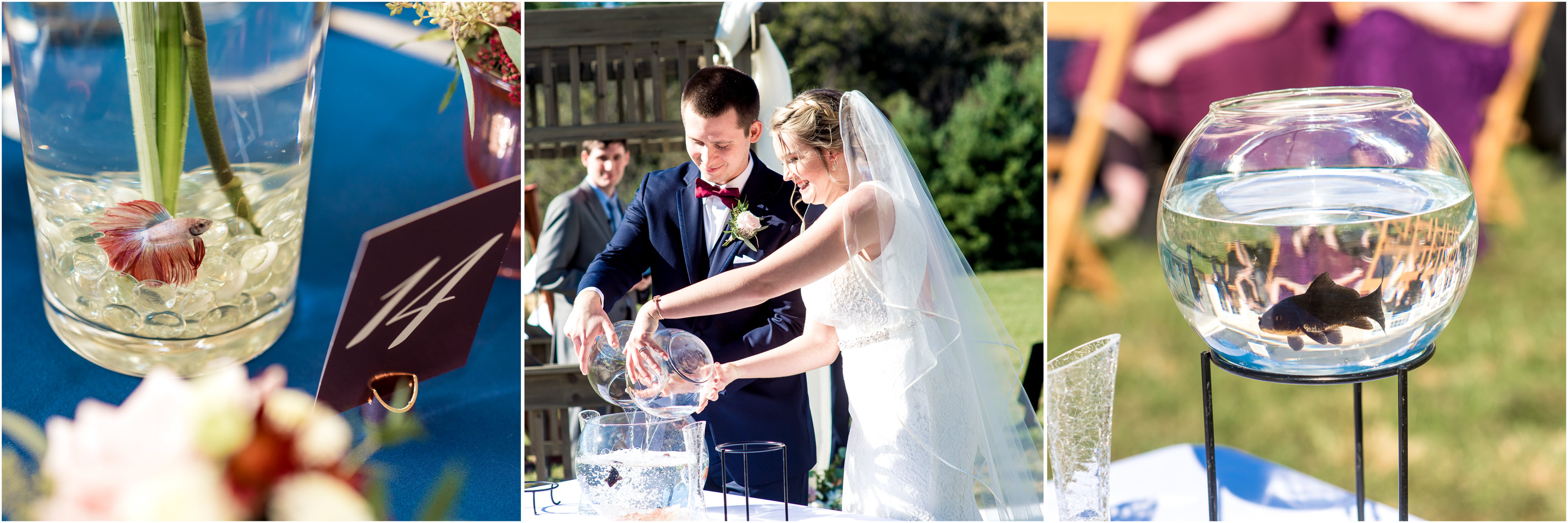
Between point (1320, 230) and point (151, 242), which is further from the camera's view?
point (151, 242)

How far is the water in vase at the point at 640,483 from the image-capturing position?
4.62 ft

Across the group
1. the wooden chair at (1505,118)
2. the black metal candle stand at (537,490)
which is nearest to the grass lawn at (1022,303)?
the black metal candle stand at (537,490)

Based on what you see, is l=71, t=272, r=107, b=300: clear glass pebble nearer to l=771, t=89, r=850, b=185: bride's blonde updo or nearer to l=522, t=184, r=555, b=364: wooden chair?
l=522, t=184, r=555, b=364: wooden chair

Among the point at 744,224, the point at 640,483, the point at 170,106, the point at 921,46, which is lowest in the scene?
the point at 640,483

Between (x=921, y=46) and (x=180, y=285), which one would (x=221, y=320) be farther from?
(x=921, y=46)

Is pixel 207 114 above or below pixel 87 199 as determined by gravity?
above

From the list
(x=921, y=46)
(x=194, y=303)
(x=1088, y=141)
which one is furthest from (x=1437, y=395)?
(x=194, y=303)

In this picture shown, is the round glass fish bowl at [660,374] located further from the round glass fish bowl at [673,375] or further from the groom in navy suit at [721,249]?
the groom in navy suit at [721,249]

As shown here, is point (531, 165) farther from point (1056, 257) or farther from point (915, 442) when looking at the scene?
point (1056, 257)

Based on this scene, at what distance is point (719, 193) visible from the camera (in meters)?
1.73

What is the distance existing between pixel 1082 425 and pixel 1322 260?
57 cm

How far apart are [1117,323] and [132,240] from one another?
349 centimetres

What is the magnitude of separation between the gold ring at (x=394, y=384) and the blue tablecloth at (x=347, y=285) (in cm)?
3

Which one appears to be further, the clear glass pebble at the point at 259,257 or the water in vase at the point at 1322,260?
the clear glass pebble at the point at 259,257
